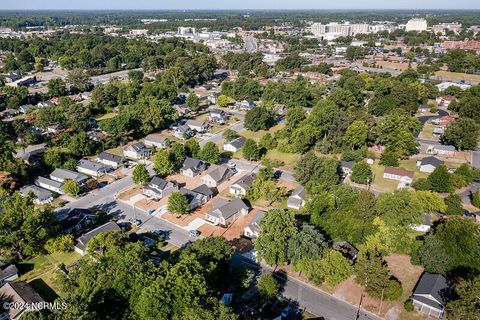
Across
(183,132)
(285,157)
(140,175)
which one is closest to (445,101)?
(285,157)

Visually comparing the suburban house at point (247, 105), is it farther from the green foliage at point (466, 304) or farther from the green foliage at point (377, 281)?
the green foliage at point (466, 304)

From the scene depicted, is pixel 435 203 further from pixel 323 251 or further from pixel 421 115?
pixel 421 115

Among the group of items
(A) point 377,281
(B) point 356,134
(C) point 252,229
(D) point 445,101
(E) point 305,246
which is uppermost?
(B) point 356,134

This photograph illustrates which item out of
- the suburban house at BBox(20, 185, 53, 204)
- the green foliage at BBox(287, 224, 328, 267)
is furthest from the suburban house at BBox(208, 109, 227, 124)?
the green foliage at BBox(287, 224, 328, 267)

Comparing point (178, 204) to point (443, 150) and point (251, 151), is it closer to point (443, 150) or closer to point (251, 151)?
point (251, 151)

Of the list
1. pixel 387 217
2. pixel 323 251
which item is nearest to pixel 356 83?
pixel 387 217

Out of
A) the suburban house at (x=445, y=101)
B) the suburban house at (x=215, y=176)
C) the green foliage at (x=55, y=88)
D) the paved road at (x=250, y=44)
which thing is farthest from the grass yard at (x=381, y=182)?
the paved road at (x=250, y=44)
